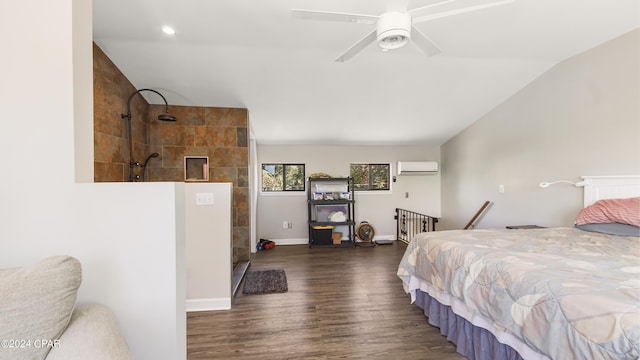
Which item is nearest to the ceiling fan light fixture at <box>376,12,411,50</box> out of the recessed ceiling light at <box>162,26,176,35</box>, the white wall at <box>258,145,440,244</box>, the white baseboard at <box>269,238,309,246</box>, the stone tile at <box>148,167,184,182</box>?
the recessed ceiling light at <box>162,26,176,35</box>

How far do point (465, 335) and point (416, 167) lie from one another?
398 cm

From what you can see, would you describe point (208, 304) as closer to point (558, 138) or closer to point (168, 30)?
point (168, 30)

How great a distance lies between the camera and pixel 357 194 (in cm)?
559

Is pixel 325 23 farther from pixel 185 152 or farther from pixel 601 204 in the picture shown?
pixel 601 204

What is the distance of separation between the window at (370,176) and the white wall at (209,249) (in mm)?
3386

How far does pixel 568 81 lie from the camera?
302cm

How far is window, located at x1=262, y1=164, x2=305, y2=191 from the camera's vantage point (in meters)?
5.38

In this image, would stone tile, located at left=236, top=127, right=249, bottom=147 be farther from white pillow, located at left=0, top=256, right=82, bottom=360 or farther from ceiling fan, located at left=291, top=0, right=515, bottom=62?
white pillow, located at left=0, top=256, right=82, bottom=360

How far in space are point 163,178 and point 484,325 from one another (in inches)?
152

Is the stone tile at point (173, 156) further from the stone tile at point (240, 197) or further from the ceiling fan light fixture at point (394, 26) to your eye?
the ceiling fan light fixture at point (394, 26)

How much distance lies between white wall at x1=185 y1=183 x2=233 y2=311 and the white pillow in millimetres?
1722

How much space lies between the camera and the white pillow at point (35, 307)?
2.58 ft

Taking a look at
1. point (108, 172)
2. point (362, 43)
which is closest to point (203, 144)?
point (108, 172)

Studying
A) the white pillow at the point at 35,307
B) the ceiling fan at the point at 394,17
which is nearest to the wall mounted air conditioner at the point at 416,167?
the ceiling fan at the point at 394,17
